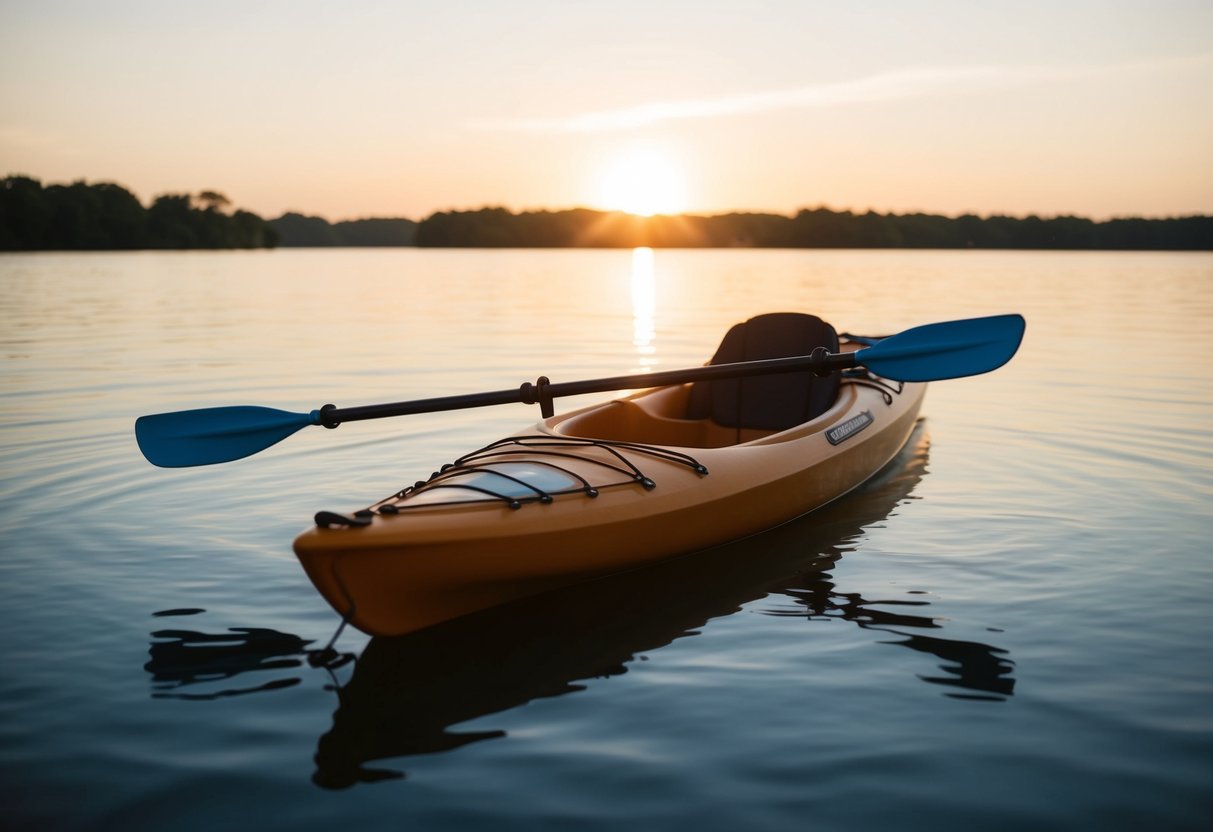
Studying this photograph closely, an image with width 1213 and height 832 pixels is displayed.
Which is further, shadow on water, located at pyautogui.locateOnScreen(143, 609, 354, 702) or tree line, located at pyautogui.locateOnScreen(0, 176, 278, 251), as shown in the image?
Answer: tree line, located at pyautogui.locateOnScreen(0, 176, 278, 251)

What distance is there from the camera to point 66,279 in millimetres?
29641

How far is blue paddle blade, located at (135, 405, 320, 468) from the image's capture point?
4.61 metres

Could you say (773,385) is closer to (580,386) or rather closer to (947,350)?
(947,350)

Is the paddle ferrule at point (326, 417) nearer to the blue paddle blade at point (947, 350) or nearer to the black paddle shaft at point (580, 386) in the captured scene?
the black paddle shaft at point (580, 386)

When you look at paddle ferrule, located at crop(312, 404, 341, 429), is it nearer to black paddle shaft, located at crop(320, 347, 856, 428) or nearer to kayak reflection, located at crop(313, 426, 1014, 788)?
black paddle shaft, located at crop(320, 347, 856, 428)

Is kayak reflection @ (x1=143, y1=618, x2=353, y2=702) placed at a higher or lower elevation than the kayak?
lower

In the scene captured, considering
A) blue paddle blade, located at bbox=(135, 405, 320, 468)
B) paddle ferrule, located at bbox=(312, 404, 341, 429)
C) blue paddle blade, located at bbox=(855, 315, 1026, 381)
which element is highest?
blue paddle blade, located at bbox=(855, 315, 1026, 381)

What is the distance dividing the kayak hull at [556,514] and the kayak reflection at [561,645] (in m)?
0.10

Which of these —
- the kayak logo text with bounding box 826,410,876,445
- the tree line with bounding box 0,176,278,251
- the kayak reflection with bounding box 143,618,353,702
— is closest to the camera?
the kayak reflection with bounding box 143,618,353,702

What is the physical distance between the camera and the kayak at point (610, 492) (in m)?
3.43

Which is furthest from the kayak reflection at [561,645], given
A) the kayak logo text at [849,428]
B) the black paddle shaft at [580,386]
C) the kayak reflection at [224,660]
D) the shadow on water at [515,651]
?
the black paddle shaft at [580,386]

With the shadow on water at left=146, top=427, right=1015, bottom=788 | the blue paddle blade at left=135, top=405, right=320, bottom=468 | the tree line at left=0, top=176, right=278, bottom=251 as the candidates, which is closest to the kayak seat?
the shadow on water at left=146, top=427, right=1015, bottom=788

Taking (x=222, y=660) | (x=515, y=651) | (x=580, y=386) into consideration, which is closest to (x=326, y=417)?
(x=580, y=386)

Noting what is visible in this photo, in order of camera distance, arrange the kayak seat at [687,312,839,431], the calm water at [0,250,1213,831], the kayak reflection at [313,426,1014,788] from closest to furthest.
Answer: the calm water at [0,250,1213,831], the kayak reflection at [313,426,1014,788], the kayak seat at [687,312,839,431]
